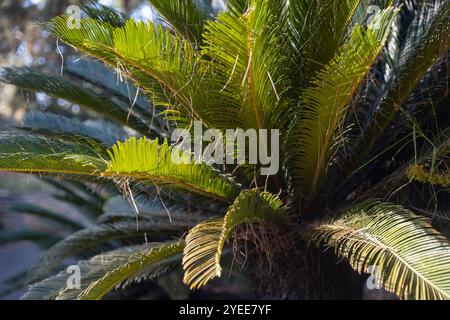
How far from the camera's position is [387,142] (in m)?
3.63

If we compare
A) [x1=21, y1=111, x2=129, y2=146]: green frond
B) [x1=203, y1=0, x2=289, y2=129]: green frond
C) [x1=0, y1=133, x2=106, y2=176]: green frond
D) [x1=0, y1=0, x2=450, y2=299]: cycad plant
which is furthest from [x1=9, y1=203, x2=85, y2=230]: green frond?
[x1=203, y1=0, x2=289, y2=129]: green frond

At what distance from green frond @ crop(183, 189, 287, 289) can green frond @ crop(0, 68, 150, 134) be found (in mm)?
1331

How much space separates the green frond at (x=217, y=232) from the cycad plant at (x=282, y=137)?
0.01 meters

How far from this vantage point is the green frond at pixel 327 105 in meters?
2.55

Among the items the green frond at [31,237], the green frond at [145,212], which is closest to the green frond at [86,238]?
the green frond at [145,212]

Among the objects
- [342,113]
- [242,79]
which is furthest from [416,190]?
[242,79]

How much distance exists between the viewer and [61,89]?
3.90 meters

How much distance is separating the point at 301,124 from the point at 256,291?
1.44m

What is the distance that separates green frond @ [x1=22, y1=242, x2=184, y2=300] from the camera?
3021 mm

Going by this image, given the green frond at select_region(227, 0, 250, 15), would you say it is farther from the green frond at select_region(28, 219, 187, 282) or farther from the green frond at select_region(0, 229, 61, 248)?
the green frond at select_region(0, 229, 61, 248)

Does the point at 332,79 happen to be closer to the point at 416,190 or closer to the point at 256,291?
the point at 416,190

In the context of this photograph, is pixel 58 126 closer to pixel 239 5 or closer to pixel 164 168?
pixel 164 168

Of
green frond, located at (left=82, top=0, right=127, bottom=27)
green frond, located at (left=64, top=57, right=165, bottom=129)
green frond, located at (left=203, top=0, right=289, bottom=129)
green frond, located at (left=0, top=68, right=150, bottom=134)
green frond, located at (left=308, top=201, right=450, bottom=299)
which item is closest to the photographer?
green frond, located at (left=308, top=201, right=450, bottom=299)

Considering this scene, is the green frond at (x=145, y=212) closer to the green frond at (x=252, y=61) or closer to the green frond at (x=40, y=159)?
the green frond at (x=40, y=159)
